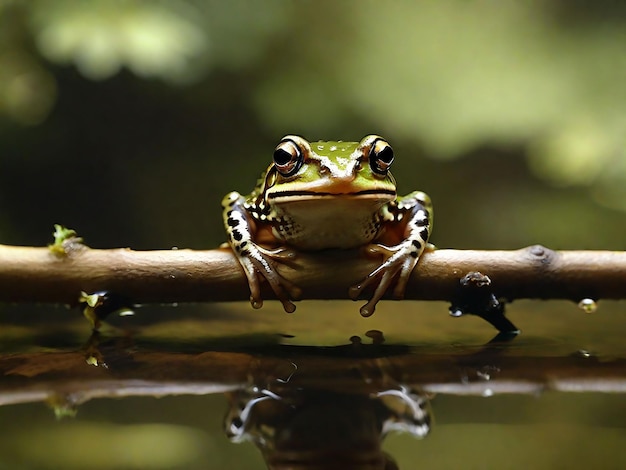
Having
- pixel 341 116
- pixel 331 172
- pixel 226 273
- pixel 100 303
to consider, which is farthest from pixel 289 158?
pixel 341 116

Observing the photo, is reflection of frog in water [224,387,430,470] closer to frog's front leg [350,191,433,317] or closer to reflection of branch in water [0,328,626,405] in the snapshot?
reflection of branch in water [0,328,626,405]

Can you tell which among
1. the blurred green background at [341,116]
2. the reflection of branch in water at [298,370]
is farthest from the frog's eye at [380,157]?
the blurred green background at [341,116]

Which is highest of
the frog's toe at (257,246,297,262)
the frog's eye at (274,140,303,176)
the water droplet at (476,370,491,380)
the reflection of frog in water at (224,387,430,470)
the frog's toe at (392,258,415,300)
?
the frog's eye at (274,140,303,176)

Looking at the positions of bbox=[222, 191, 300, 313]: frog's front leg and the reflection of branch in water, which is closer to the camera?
the reflection of branch in water

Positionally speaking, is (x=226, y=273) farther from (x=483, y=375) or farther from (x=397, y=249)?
(x=483, y=375)

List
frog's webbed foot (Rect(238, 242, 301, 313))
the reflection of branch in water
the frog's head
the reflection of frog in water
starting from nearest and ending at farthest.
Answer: the reflection of frog in water → the reflection of branch in water → the frog's head → frog's webbed foot (Rect(238, 242, 301, 313))

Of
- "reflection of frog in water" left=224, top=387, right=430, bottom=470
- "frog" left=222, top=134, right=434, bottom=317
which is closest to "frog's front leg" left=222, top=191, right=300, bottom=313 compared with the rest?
"frog" left=222, top=134, right=434, bottom=317

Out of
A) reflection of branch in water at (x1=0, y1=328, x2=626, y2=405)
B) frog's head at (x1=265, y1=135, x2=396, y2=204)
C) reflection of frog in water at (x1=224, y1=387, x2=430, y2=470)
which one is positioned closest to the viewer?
reflection of frog in water at (x1=224, y1=387, x2=430, y2=470)

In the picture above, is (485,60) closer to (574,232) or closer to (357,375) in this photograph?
(574,232)
